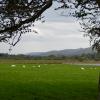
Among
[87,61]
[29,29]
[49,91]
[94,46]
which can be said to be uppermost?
[29,29]

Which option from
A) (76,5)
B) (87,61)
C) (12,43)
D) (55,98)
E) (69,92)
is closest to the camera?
(12,43)

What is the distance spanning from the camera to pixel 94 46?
2194 cm

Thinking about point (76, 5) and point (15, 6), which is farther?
point (76, 5)

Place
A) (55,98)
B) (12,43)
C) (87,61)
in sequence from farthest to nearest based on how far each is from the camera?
(87,61) < (55,98) < (12,43)

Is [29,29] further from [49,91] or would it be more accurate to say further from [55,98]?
[49,91]

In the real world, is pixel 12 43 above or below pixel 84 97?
above

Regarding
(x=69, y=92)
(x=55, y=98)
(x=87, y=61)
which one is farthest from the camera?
(x=87, y=61)

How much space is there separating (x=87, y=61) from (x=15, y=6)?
99.0 metres

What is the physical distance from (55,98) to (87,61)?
89742 mm

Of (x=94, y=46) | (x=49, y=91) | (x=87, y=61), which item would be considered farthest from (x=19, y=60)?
(x=94, y=46)

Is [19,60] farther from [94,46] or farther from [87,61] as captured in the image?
[94,46]

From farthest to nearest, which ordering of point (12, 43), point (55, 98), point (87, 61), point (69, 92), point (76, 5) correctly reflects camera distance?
point (87, 61)
point (69, 92)
point (55, 98)
point (76, 5)
point (12, 43)

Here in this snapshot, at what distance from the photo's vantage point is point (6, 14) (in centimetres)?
1897

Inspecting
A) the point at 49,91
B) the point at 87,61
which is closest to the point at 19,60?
the point at 87,61
